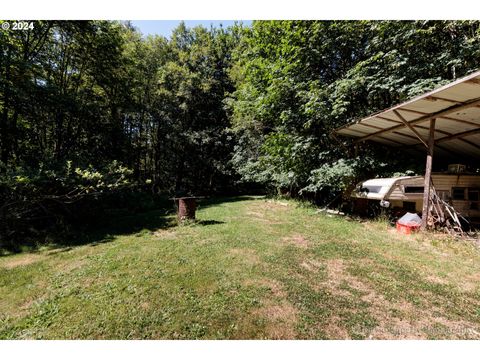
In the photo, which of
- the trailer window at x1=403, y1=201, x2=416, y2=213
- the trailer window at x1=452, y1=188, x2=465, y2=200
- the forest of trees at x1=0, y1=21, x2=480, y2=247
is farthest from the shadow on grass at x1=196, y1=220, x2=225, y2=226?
the trailer window at x1=452, y1=188, x2=465, y2=200

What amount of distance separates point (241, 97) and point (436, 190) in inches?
446

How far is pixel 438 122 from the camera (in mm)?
8383

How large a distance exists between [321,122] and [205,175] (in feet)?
52.9

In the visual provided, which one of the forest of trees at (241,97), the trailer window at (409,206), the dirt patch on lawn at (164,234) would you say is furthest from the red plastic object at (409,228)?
the dirt patch on lawn at (164,234)

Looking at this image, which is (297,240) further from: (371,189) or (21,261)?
(21,261)

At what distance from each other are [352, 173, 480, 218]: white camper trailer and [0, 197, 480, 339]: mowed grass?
218 centimetres

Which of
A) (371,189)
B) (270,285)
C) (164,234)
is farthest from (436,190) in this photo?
(164,234)

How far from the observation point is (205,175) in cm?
2536

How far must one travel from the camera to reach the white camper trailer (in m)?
8.77

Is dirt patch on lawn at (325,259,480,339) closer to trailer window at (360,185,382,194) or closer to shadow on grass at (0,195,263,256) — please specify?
shadow on grass at (0,195,263,256)

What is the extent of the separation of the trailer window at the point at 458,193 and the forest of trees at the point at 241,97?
1788 millimetres

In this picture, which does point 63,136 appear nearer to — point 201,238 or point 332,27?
point 201,238

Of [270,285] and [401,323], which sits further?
[270,285]
